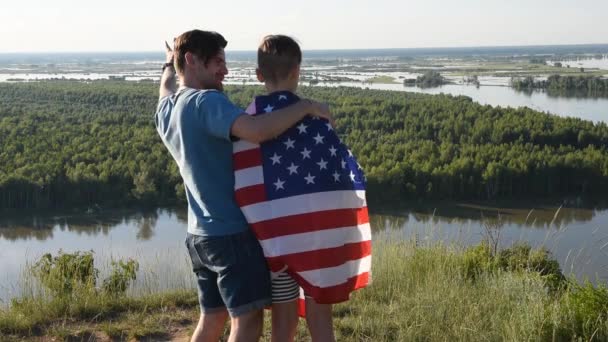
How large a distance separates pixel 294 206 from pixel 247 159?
238 mm

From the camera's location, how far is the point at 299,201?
2539 millimetres

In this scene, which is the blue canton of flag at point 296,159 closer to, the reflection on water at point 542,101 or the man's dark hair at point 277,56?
the man's dark hair at point 277,56

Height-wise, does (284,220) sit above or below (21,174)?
above

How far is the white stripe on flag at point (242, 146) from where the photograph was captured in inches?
99.0

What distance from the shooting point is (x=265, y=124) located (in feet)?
7.89

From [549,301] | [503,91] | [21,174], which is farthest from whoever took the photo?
[503,91]

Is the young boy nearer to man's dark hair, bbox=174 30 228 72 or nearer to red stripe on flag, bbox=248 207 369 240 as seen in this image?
red stripe on flag, bbox=248 207 369 240

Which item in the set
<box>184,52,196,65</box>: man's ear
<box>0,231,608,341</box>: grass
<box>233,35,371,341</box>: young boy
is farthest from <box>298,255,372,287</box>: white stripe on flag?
<box>0,231,608,341</box>: grass

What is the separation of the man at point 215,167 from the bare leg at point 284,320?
0.08 m

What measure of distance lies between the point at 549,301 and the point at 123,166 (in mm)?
23355

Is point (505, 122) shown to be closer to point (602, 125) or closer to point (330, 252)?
point (602, 125)

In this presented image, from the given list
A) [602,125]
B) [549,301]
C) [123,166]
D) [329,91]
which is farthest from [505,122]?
[549,301]

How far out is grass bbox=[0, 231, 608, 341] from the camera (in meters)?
3.57

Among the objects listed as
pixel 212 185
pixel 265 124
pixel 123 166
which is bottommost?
pixel 123 166
